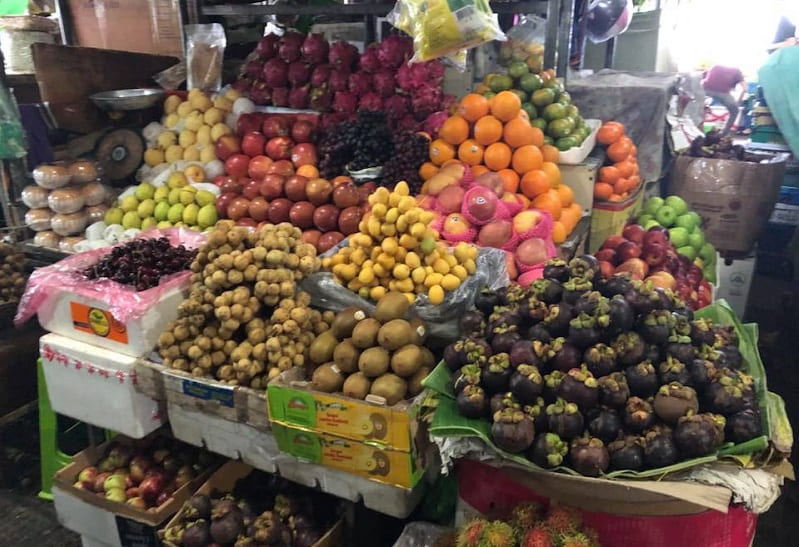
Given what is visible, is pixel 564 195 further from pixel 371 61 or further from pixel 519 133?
pixel 371 61

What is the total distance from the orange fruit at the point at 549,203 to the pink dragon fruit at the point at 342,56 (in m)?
1.30

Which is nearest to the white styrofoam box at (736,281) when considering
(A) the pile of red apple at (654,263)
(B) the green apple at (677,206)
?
(B) the green apple at (677,206)

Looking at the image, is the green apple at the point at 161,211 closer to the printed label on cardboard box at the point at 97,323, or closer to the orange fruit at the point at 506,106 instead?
the printed label on cardboard box at the point at 97,323

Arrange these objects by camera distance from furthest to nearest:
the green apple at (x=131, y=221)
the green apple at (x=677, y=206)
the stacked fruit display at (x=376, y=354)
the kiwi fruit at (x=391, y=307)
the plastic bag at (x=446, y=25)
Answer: the green apple at (x=677, y=206)
the green apple at (x=131, y=221)
the plastic bag at (x=446, y=25)
the kiwi fruit at (x=391, y=307)
the stacked fruit display at (x=376, y=354)

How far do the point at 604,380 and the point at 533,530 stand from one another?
1.27 ft

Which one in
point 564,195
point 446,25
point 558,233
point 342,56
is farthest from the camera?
point 342,56

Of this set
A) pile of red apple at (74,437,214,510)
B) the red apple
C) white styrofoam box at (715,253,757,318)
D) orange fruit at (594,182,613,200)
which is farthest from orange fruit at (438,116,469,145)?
white styrofoam box at (715,253,757,318)

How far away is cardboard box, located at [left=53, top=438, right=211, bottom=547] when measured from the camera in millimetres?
2150

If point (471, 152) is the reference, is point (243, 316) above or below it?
below

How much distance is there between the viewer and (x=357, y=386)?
5.81 ft

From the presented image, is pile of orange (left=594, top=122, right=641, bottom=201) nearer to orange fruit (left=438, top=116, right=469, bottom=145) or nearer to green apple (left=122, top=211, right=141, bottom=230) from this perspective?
orange fruit (left=438, top=116, right=469, bottom=145)

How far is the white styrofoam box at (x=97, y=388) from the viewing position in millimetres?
2115

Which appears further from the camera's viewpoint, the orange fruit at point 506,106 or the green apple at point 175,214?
the green apple at point 175,214

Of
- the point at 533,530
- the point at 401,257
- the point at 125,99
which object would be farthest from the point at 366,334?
the point at 125,99
